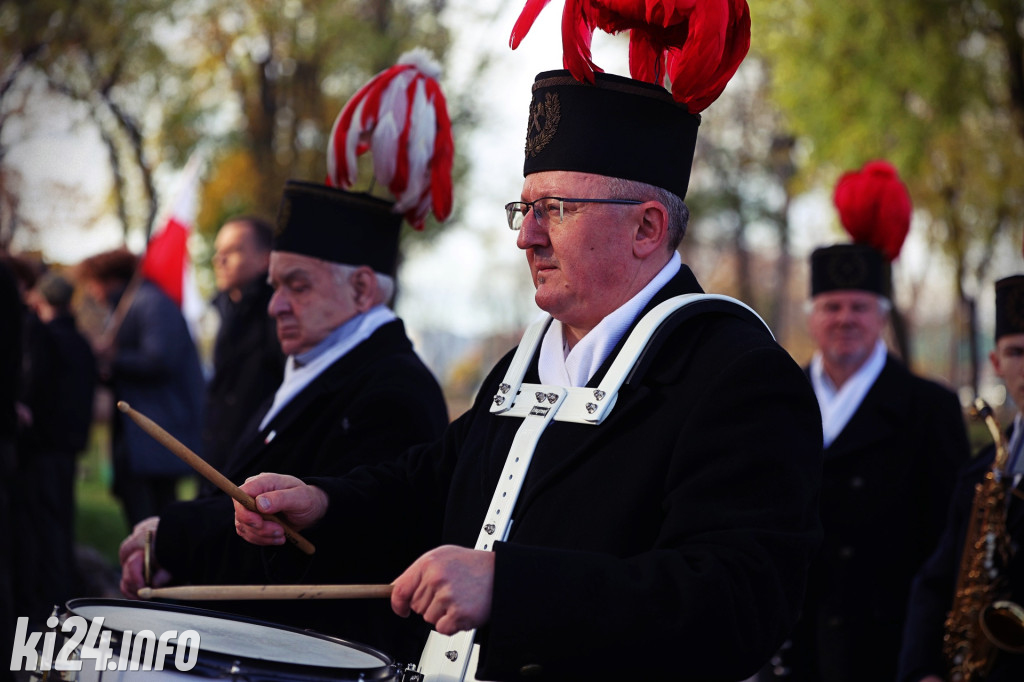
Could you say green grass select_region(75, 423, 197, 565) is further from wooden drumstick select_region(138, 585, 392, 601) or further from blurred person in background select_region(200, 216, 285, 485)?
wooden drumstick select_region(138, 585, 392, 601)

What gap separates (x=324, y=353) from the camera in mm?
4512

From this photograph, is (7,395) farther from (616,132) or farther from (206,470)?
(616,132)

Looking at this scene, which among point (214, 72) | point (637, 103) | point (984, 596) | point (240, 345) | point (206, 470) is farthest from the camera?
point (214, 72)

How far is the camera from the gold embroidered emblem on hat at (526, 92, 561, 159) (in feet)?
9.77

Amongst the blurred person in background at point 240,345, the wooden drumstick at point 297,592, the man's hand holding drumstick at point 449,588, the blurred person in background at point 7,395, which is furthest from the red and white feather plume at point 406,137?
the man's hand holding drumstick at point 449,588

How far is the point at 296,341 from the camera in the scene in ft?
15.0

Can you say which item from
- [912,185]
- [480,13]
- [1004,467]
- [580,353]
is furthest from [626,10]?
[912,185]

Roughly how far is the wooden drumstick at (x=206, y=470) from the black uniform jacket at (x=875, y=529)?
112 inches

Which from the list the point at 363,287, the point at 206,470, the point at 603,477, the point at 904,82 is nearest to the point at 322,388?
the point at 363,287

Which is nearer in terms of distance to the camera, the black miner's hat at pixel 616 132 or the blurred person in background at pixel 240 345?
the black miner's hat at pixel 616 132

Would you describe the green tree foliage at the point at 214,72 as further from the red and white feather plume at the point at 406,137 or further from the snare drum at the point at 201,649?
the snare drum at the point at 201,649

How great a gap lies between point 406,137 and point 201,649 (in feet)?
9.49

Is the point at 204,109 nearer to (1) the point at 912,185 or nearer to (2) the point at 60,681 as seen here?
(1) the point at 912,185

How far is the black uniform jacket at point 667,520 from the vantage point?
228 centimetres
